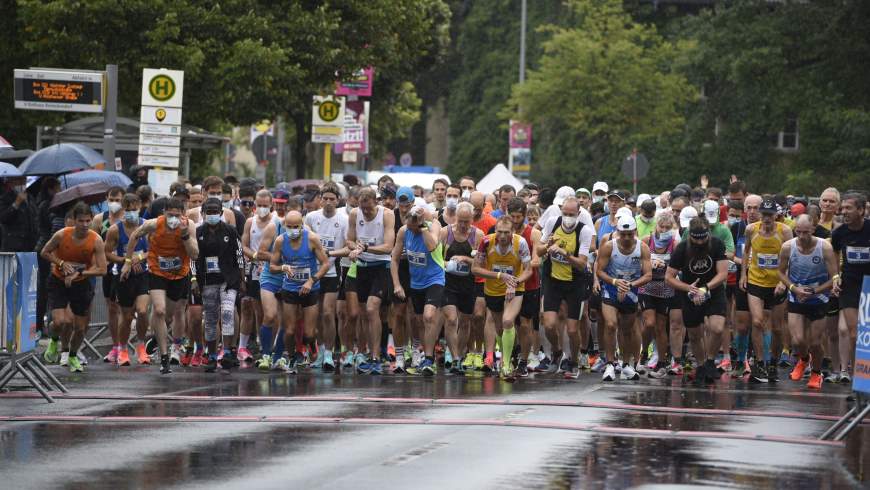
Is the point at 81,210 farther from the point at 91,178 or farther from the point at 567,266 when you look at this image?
the point at 567,266

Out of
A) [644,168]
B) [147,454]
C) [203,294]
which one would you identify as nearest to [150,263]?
[203,294]

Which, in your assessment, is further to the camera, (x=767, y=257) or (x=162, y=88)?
(x=162, y=88)

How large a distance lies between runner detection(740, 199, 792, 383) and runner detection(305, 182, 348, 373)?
4.45 m

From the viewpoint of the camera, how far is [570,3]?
58.3 m

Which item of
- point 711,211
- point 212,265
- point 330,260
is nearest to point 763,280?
point 711,211

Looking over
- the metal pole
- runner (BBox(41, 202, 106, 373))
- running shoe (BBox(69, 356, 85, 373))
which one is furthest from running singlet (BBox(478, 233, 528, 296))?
the metal pole

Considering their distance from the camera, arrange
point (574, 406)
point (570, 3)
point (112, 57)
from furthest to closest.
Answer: point (570, 3) → point (112, 57) → point (574, 406)

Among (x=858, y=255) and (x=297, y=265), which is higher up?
(x=858, y=255)

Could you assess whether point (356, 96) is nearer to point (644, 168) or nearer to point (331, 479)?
point (644, 168)

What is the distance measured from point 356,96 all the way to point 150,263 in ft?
87.6

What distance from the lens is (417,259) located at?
18375 mm

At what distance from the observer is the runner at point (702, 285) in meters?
17.5

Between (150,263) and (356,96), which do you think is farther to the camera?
(356,96)

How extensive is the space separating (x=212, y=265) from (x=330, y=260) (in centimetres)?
127
